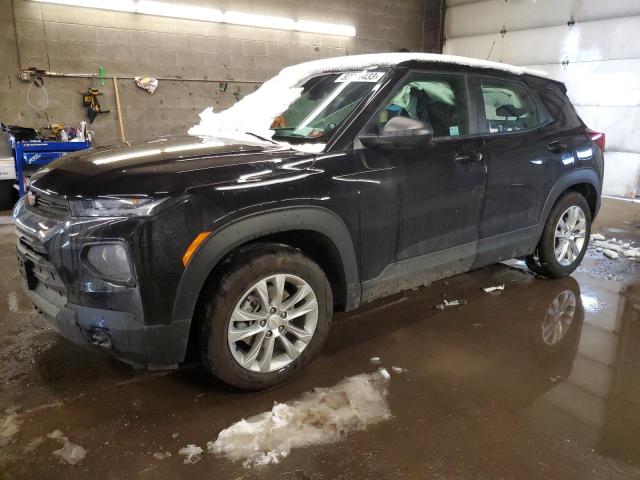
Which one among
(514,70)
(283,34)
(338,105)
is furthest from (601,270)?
(283,34)

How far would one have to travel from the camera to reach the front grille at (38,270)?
7.04ft

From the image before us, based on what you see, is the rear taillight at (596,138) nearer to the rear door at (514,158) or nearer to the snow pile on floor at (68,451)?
the rear door at (514,158)

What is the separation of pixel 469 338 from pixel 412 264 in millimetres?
674

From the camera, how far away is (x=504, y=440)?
2.16 meters

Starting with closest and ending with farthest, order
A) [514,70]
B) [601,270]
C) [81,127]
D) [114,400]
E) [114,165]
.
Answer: [114,165]
[114,400]
[514,70]
[601,270]
[81,127]

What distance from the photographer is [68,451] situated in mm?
2059

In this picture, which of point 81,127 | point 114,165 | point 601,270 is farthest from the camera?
point 81,127

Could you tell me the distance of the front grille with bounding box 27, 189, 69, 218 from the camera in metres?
2.12

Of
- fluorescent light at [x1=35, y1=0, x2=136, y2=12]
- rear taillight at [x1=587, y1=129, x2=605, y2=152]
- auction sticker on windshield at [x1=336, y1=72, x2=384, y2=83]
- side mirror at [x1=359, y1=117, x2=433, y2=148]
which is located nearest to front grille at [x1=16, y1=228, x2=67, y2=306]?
side mirror at [x1=359, y1=117, x2=433, y2=148]

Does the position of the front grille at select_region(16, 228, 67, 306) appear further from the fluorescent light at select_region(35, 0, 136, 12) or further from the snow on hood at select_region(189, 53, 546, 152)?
the fluorescent light at select_region(35, 0, 136, 12)

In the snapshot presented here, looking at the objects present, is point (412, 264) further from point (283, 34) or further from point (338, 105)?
point (283, 34)

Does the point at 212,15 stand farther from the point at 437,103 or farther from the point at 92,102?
the point at 437,103

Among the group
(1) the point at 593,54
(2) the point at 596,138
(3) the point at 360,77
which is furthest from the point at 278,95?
(1) the point at 593,54

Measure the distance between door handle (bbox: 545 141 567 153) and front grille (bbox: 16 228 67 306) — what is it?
11.0ft
